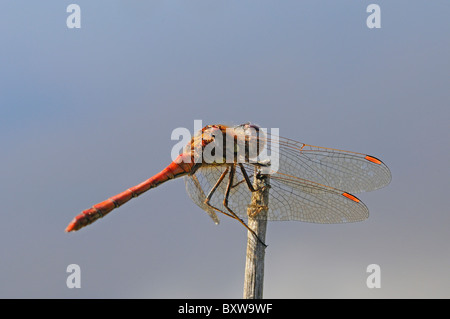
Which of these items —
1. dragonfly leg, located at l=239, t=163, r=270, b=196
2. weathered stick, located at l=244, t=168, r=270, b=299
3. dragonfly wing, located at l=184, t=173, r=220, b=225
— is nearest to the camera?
weathered stick, located at l=244, t=168, r=270, b=299

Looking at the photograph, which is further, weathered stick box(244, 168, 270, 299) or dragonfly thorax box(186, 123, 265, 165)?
dragonfly thorax box(186, 123, 265, 165)

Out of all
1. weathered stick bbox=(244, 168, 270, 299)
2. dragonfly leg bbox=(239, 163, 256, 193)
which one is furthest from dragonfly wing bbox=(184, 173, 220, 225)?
weathered stick bbox=(244, 168, 270, 299)

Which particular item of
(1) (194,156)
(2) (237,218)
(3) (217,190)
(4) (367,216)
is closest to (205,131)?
(1) (194,156)

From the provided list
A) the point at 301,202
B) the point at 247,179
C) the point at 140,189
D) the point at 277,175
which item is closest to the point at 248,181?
the point at 247,179

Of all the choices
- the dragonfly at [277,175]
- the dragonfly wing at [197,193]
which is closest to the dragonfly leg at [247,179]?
the dragonfly at [277,175]

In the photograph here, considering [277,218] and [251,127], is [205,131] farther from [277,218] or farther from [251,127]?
[277,218]

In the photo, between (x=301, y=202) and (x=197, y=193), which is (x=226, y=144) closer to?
(x=197, y=193)

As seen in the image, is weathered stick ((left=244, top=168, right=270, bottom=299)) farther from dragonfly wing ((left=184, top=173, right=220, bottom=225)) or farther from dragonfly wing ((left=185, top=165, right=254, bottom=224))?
dragonfly wing ((left=184, top=173, right=220, bottom=225))
